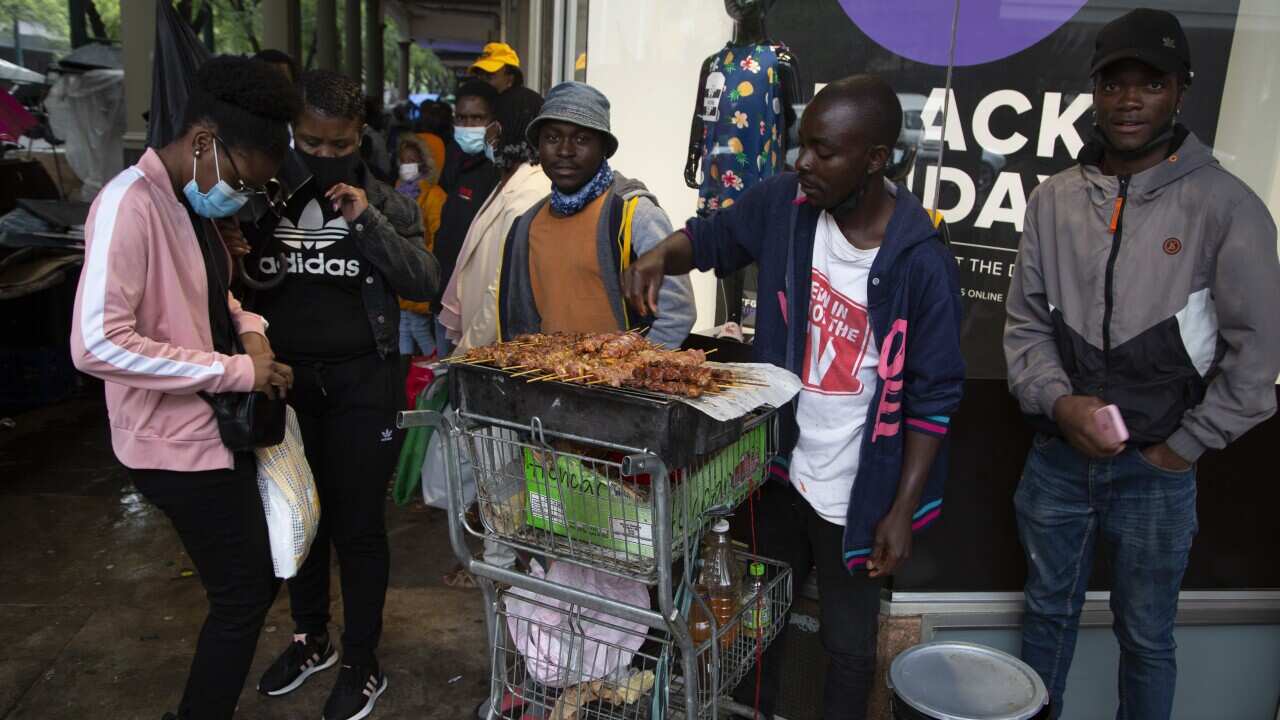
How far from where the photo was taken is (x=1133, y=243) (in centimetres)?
265

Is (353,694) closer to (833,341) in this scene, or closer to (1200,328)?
(833,341)

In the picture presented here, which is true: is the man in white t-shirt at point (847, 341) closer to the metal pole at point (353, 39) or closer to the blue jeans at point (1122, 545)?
the blue jeans at point (1122, 545)

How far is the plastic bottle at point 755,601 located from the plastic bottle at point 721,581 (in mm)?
33

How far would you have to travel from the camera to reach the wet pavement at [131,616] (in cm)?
357

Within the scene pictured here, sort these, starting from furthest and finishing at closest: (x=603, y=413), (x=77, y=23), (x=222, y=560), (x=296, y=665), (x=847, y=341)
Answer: (x=77, y=23) → (x=296, y=665) → (x=222, y=560) → (x=847, y=341) → (x=603, y=413)

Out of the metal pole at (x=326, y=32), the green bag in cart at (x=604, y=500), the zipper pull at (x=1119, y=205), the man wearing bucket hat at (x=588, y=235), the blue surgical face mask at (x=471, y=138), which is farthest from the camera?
the metal pole at (x=326, y=32)

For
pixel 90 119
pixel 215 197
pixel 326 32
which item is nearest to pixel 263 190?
pixel 215 197

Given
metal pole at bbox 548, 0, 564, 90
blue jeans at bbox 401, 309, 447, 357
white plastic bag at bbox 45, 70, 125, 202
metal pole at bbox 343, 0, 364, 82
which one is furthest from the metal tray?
metal pole at bbox 343, 0, 364, 82

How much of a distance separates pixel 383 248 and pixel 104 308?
97cm

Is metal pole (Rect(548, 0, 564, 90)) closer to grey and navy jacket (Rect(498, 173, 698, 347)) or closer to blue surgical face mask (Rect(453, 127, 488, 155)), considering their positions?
blue surgical face mask (Rect(453, 127, 488, 155))

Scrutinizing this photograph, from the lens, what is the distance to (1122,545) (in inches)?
110

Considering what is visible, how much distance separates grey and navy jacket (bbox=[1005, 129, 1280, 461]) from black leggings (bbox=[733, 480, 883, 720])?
2.66 ft

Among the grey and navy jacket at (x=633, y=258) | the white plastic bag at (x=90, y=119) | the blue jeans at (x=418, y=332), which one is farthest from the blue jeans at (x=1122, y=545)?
the white plastic bag at (x=90, y=119)

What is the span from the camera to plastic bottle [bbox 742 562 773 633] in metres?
2.58
